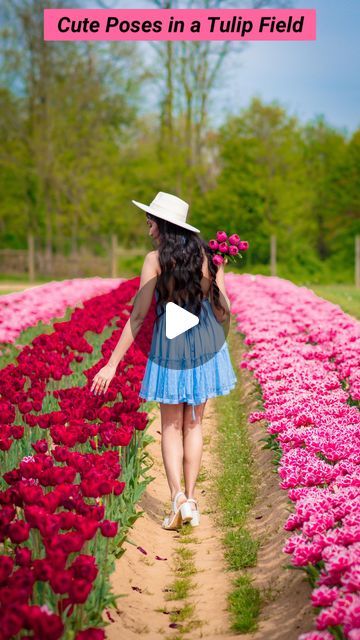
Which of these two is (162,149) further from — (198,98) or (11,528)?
(11,528)

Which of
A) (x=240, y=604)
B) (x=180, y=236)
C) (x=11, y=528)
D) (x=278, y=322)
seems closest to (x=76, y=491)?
(x=11, y=528)

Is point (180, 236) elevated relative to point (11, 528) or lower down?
elevated

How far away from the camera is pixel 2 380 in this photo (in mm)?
5641

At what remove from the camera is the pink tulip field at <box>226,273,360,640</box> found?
3.02 metres

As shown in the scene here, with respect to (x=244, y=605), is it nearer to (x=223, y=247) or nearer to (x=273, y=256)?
(x=223, y=247)

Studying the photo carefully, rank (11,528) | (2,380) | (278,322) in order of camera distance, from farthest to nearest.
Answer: (278,322)
(2,380)
(11,528)

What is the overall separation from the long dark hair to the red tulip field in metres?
0.77

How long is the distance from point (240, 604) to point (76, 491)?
1.06 meters

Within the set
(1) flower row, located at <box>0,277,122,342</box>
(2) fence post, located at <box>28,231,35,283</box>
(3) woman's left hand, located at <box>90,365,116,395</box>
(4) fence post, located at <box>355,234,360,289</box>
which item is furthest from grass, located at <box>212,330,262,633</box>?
(2) fence post, located at <box>28,231,35,283</box>

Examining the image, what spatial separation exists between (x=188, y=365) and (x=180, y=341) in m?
0.15

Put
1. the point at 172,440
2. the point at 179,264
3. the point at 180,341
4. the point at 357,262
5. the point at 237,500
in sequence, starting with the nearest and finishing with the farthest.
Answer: the point at 179,264 < the point at 180,341 < the point at 172,440 < the point at 237,500 < the point at 357,262

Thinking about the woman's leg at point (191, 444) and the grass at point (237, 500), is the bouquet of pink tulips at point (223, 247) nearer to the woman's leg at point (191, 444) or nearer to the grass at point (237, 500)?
the woman's leg at point (191, 444)

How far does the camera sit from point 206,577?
4445 millimetres

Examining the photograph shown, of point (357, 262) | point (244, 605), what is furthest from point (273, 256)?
point (244, 605)
